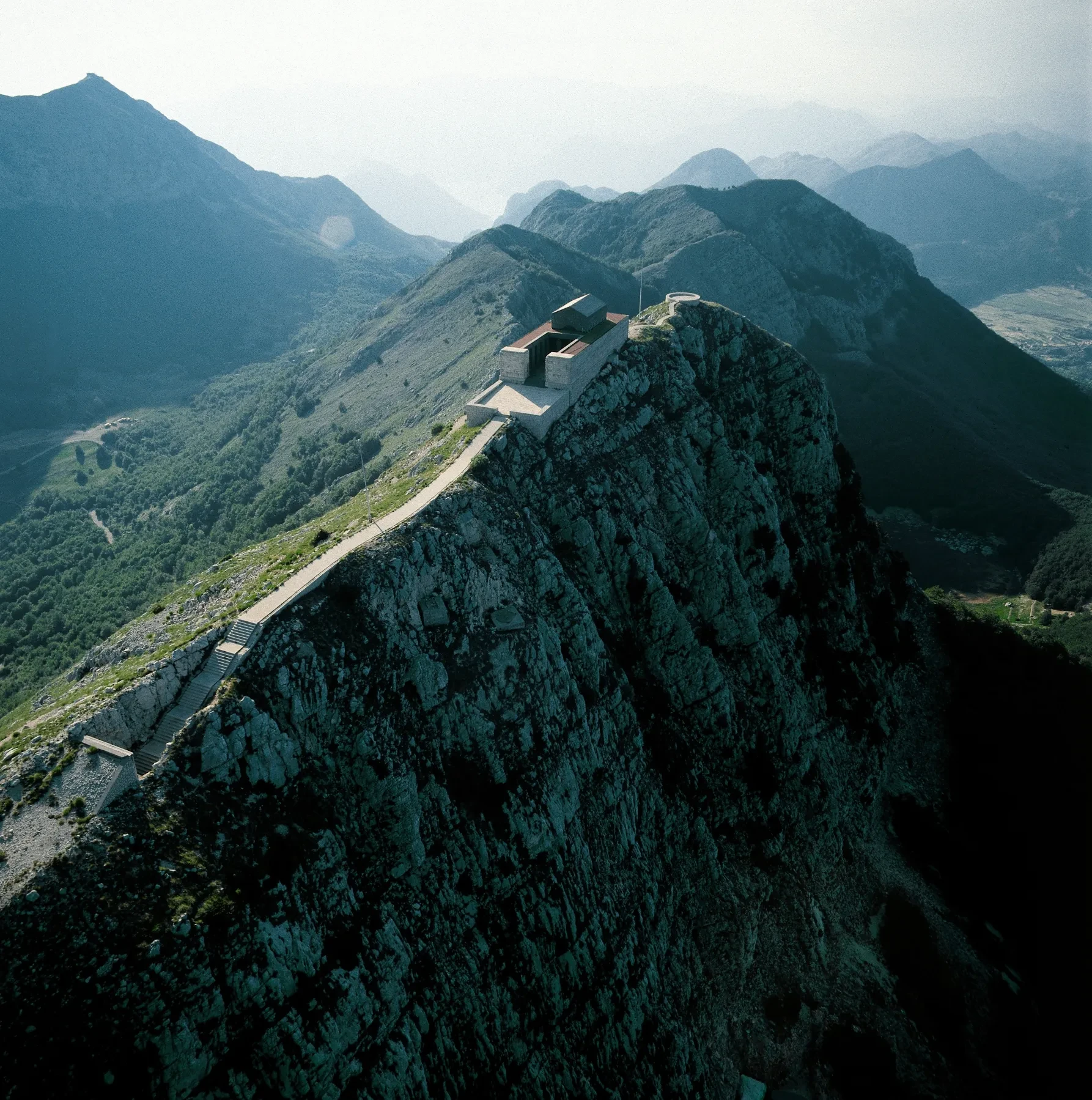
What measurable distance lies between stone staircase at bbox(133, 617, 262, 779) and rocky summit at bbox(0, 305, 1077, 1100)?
0.99 meters

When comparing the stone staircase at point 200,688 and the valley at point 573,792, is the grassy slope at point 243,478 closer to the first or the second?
the valley at point 573,792

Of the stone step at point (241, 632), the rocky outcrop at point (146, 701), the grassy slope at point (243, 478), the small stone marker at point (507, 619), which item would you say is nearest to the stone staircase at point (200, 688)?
the stone step at point (241, 632)

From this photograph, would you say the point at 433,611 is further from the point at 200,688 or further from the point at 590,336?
the point at 590,336

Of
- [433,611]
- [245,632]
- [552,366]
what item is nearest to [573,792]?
[433,611]

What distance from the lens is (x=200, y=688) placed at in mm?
36094

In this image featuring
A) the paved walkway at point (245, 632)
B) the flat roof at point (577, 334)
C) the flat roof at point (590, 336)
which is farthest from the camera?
the flat roof at point (577, 334)

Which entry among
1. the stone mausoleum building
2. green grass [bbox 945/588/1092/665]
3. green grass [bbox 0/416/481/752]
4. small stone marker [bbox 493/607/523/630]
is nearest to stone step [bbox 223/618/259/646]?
green grass [bbox 0/416/481/752]

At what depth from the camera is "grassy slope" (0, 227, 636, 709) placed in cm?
11231

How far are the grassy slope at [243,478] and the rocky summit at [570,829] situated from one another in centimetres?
6241

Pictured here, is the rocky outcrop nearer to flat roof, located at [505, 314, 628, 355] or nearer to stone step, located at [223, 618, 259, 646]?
stone step, located at [223, 618, 259, 646]

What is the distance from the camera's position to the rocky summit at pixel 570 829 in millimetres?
Result: 29875

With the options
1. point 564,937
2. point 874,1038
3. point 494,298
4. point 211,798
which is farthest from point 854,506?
point 494,298

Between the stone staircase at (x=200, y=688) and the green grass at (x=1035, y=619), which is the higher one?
the stone staircase at (x=200, y=688)

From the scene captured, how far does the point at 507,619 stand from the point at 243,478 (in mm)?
130147
